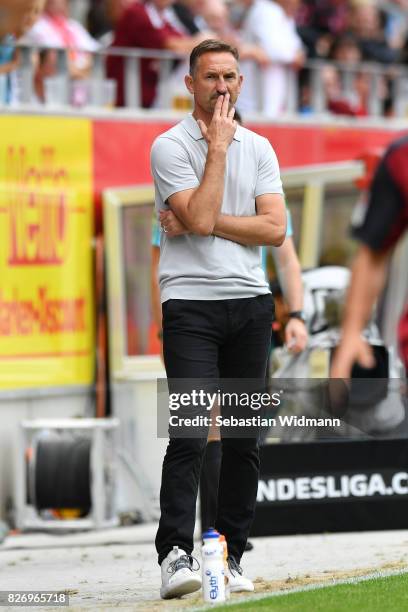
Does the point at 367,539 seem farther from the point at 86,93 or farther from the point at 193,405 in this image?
the point at 86,93

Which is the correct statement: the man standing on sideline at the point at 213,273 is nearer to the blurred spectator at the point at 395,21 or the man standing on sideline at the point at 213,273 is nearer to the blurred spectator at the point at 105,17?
the blurred spectator at the point at 105,17

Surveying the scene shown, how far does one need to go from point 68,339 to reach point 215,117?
4.82 m

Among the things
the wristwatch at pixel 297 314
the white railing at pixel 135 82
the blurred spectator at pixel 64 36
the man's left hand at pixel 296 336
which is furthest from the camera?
the blurred spectator at pixel 64 36

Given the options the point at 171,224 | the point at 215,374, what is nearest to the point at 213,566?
the point at 215,374

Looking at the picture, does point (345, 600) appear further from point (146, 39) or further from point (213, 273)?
point (146, 39)

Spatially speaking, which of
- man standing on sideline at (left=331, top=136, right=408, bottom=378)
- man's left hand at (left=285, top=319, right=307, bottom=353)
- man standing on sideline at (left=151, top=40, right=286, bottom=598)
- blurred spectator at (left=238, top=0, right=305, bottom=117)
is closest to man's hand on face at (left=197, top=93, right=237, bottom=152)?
man standing on sideline at (left=151, top=40, right=286, bottom=598)

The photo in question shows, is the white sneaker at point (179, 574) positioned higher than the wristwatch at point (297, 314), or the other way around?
the wristwatch at point (297, 314)

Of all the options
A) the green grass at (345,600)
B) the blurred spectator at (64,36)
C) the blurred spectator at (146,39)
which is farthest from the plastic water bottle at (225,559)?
the blurred spectator at (146,39)

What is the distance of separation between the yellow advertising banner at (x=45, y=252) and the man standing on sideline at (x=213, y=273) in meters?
4.23

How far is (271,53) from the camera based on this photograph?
11.6 m

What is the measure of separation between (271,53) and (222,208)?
22.0 ft

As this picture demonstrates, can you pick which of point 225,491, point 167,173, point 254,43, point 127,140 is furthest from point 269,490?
point 254,43

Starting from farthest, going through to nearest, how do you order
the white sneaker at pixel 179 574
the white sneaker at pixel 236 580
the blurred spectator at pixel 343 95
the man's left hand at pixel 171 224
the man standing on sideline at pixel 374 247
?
the blurred spectator at pixel 343 95, the white sneaker at pixel 236 580, the man's left hand at pixel 171 224, the white sneaker at pixel 179 574, the man standing on sideline at pixel 374 247

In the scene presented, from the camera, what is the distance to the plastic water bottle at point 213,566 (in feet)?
16.1
